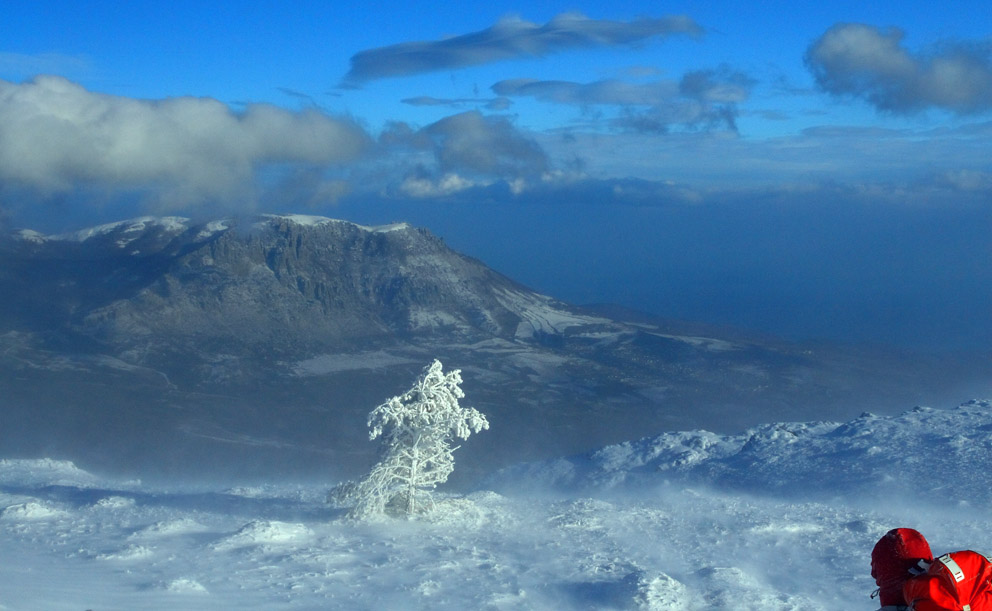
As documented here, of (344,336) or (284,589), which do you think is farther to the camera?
(344,336)

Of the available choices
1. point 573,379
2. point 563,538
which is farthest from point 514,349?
point 563,538

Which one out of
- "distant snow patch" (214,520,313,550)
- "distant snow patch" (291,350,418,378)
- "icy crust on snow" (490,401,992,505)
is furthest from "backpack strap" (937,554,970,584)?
"distant snow patch" (291,350,418,378)

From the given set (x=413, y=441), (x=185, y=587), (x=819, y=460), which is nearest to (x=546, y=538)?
(x=413, y=441)

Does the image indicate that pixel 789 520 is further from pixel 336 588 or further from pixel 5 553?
pixel 5 553

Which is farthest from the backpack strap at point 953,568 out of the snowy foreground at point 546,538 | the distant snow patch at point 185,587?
the distant snow patch at point 185,587

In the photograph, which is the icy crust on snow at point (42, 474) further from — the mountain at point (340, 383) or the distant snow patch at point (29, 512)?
the mountain at point (340, 383)

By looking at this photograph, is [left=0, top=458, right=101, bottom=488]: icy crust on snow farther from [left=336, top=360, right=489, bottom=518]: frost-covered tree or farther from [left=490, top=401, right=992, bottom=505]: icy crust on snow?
[left=490, top=401, right=992, bottom=505]: icy crust on snow
